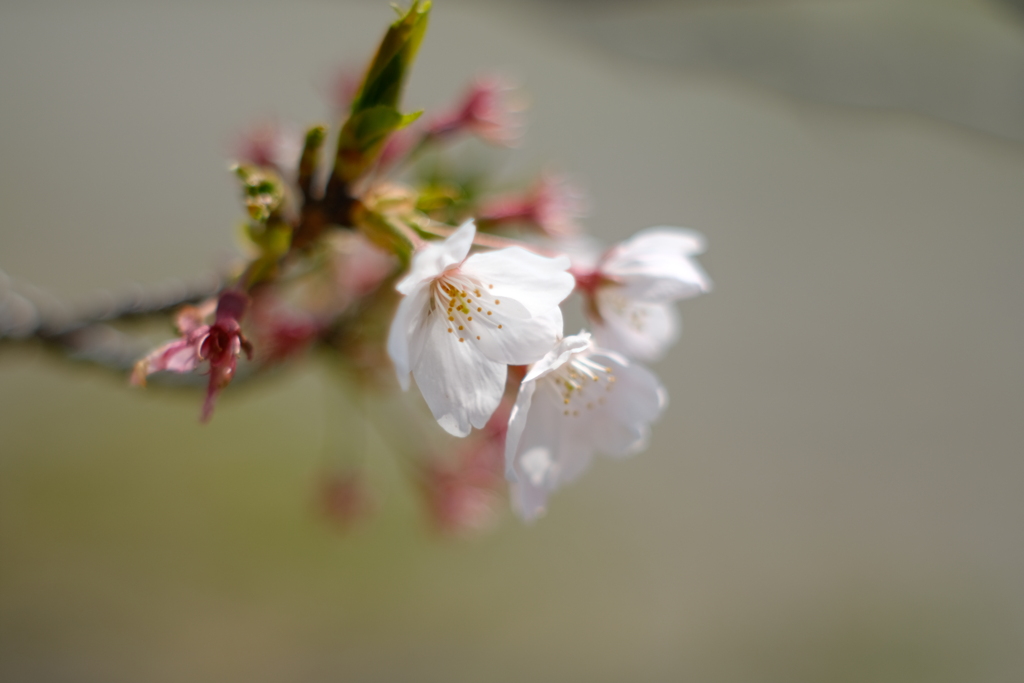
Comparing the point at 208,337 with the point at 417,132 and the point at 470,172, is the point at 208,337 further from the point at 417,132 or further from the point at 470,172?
the point at 470,172

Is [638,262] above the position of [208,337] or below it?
above

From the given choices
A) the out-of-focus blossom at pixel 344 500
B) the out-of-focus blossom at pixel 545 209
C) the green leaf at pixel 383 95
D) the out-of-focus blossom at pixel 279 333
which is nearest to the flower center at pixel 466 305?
the green leaf at pixel 383 95

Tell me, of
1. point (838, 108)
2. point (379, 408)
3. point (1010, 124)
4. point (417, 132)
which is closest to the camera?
point (417, 132)

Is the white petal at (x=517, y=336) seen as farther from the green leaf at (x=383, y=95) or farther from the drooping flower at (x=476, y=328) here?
the green leaf at (x=383, y=95)

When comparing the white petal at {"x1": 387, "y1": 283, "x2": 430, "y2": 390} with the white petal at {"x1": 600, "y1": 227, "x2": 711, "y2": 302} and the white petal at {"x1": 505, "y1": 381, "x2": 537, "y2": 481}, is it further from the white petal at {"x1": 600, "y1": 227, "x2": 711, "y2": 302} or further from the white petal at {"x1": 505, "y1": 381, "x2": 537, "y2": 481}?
the white petal at {"x1": 600, "y1": 227, "x2": 711, "y2": 302}

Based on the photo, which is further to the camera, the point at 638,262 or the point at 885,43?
the point at 885,43

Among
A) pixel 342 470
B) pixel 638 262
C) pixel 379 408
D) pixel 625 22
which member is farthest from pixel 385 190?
pixel 625 22
